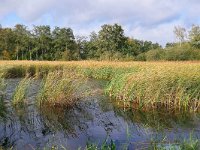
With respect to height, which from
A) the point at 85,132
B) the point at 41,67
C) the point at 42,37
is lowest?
the point at 85,132

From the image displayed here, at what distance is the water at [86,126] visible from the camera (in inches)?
286

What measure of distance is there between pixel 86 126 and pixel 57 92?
2.02 m

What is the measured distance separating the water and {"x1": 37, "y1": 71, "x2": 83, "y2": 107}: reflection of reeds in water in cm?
27

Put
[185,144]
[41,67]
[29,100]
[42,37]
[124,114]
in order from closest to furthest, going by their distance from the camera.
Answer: [185,144]
[124,114]
[29,100]
[41,67]
[42,37]

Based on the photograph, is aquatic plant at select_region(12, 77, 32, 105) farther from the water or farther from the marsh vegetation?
the water

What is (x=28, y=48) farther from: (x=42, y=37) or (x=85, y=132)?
(x=85, y=132)

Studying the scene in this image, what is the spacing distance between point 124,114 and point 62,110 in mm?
1945

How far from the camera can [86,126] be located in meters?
8.85

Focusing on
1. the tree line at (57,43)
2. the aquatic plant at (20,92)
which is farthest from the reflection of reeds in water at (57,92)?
the tree line at (57,43)

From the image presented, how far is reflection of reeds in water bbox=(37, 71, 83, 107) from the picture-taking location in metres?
10.5

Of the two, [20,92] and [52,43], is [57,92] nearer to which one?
[20,92]

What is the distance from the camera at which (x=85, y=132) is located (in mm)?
8195

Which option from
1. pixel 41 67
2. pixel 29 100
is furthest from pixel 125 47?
pixel 29 100

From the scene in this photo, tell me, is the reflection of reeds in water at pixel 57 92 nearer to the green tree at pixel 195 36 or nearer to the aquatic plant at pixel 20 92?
the aquatic plant at pixel 20 92
